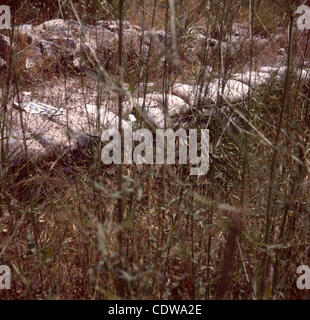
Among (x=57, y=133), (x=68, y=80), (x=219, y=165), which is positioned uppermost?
(x=68, y=80)

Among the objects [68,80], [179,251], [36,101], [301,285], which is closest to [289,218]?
[301,285]

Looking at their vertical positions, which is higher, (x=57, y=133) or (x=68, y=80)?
(x=68, y=80)

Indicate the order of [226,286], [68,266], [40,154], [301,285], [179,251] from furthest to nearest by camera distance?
[40,154] → [68,266] → [301,285] → [179,251] → [226,286]

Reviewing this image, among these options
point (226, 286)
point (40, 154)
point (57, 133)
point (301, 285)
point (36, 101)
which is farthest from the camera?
point (36, 101)

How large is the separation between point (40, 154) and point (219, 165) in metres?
0.98

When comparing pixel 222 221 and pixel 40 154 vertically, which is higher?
pixel 40 154

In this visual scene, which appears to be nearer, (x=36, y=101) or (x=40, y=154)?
(x=40, y=154)

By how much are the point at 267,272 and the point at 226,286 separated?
0.78 ft
